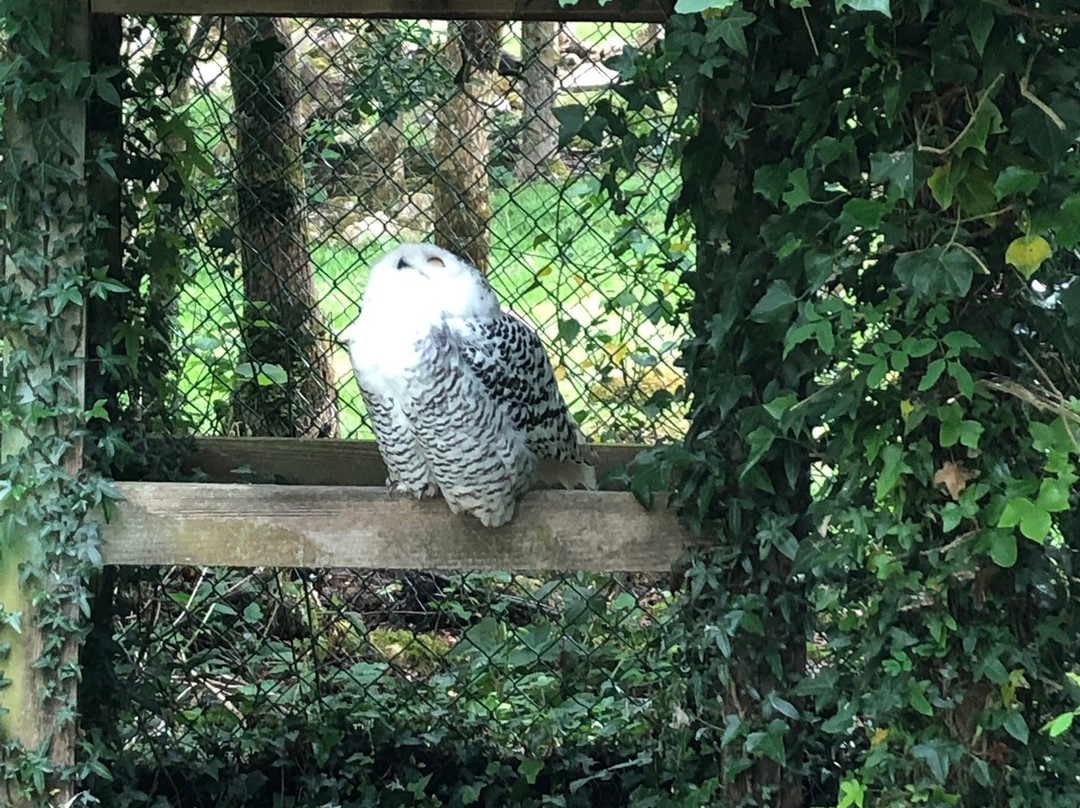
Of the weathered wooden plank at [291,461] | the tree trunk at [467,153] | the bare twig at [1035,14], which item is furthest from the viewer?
the tree trunk at [467,153]

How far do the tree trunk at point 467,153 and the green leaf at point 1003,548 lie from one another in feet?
7.14

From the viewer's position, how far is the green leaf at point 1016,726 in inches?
67.1

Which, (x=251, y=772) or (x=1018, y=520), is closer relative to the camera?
(x=1018, y=520)

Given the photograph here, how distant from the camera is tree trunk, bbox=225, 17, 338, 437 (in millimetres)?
3160

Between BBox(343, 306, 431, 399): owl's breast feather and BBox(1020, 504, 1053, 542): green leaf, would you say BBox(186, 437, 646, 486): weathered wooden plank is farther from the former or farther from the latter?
BBox(1020, 504, 1053, 542): green leaf

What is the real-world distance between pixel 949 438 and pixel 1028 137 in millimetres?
400

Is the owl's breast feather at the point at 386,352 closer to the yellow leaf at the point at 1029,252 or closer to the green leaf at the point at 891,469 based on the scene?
the green leaf at the point at 891,469

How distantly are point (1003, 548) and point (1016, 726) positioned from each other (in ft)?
0.94

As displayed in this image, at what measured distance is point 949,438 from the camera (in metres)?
1.65

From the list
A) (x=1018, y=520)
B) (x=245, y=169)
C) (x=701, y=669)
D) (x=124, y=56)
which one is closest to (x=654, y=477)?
(x=701, y=669)

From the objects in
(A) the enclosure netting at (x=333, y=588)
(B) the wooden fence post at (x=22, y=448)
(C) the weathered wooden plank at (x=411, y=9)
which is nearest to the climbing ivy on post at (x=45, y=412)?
(B) the wooden fence post at (x=22, y=448)

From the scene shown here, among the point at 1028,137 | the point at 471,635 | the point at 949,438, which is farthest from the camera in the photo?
the point at 471,635

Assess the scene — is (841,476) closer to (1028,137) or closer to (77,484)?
(1028,137)

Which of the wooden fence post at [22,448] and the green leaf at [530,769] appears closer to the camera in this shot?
the wooden fence post at [22,448]
